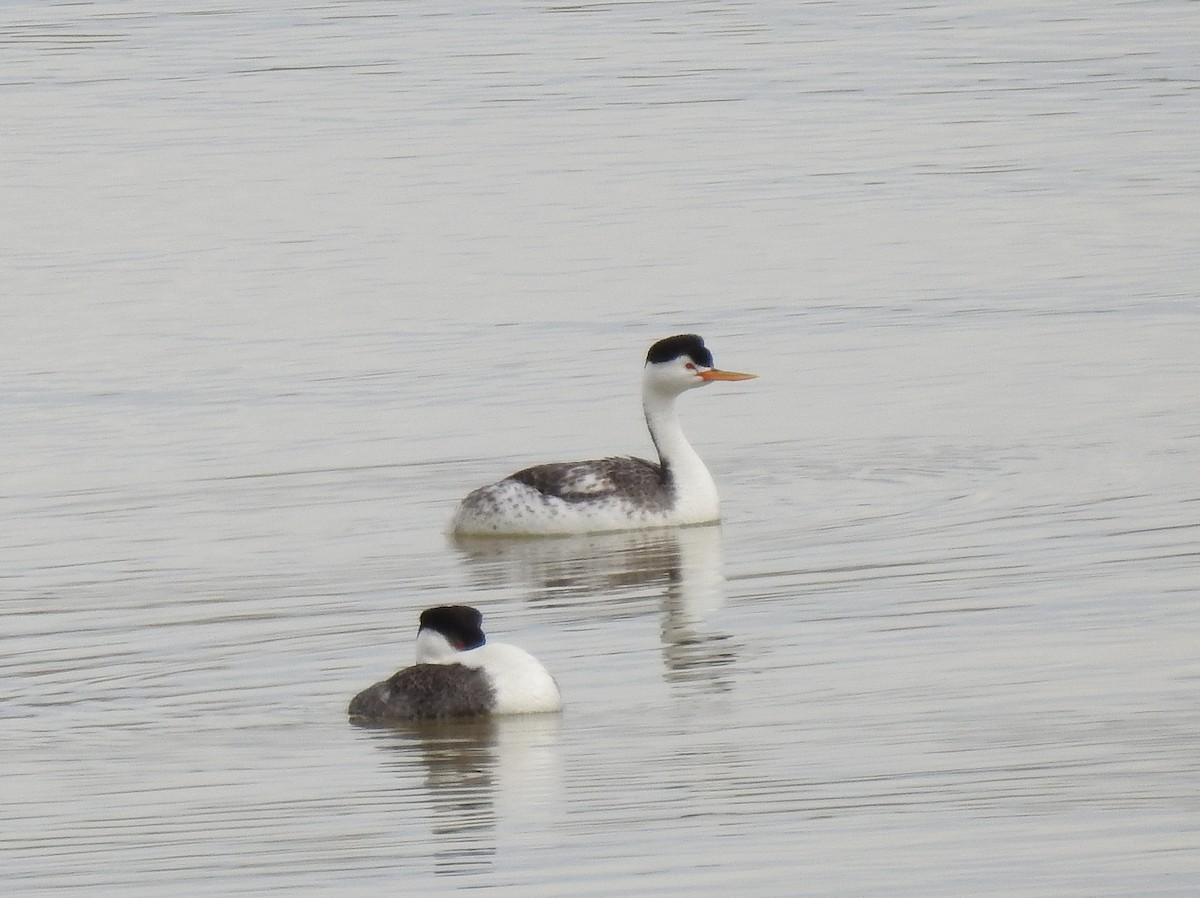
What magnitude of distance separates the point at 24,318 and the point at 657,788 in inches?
596

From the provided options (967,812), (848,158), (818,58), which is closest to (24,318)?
(848,158)

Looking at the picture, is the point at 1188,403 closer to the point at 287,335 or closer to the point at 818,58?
the point at 287,335

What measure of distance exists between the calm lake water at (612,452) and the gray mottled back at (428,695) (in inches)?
4.1

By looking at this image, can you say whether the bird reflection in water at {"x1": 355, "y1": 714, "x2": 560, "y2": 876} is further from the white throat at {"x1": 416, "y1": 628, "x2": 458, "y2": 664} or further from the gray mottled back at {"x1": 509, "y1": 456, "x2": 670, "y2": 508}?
the gray mottled back at {"x1": 509, "y1": 456, "x2": 670, "y2": 508}

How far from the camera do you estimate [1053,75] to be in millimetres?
38375

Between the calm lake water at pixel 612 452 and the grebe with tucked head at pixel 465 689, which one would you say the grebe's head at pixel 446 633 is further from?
the calm lake water at pixel 612 452

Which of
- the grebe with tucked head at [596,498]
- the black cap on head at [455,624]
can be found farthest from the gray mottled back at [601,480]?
the black cap on head at [455,624]

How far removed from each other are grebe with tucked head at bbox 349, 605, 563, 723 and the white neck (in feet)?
15.9

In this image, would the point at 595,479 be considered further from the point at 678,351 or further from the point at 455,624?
the point at 455,624

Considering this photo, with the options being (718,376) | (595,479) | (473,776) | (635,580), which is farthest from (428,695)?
(718,376)

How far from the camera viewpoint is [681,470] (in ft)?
55.5

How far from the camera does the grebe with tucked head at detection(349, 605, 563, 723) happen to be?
11594mm

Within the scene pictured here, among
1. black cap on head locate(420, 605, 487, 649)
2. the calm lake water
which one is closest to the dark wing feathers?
the calm lake water

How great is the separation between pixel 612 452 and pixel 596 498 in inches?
97.2
